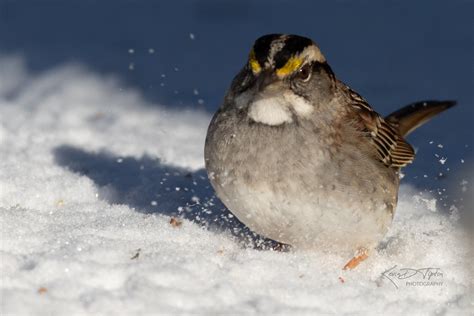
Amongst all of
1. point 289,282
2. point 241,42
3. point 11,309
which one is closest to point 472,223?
point 289,282

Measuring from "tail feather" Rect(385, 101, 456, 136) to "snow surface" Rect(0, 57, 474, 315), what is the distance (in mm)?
387

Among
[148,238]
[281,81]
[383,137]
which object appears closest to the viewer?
[281,81]

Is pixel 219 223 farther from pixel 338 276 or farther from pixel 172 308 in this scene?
pixel 172 308

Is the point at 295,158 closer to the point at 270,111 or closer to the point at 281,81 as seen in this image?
the point at 270,111

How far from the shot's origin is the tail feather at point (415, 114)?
587cm

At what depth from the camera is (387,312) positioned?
4.19 meters

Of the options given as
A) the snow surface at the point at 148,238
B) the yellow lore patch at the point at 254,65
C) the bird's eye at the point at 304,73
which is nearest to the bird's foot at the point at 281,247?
the snow surface at the point at 148,238

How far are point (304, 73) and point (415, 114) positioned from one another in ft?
5.34

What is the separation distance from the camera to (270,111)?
4.47 m

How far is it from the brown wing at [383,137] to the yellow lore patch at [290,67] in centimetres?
64

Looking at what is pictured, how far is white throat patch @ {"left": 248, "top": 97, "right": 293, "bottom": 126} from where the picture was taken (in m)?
4.45

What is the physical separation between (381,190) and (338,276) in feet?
1.61

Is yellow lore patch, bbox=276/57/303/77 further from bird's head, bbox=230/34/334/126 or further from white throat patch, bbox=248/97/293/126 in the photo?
white throat patch, bbox=248/97/293/126

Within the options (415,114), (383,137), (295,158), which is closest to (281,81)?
(295,158)
